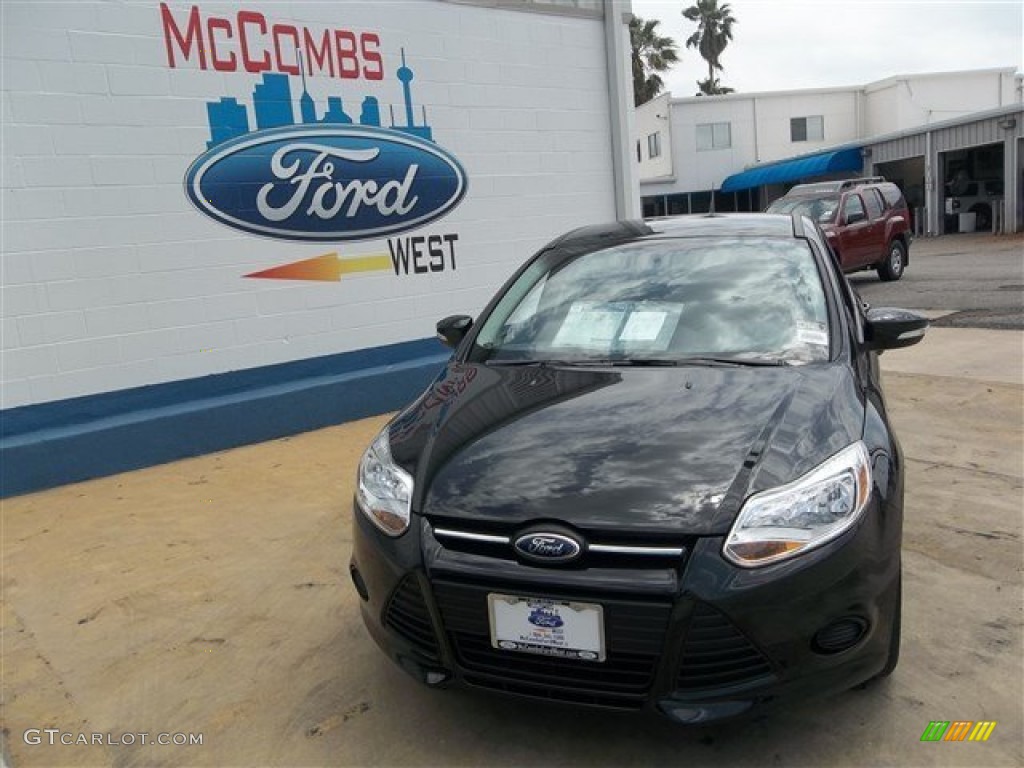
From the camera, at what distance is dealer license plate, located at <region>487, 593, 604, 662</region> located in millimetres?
2133

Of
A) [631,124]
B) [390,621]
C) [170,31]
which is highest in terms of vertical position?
[170,31]

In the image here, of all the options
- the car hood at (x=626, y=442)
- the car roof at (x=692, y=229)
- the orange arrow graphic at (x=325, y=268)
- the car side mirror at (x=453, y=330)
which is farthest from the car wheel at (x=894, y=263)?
the car hood at (x=626, y=442)

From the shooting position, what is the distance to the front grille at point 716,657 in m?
2.07

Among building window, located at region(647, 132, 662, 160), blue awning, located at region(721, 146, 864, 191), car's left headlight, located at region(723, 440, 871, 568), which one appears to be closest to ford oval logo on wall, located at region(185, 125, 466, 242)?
car's left headlight, located at region(723, 440, 871, 568)

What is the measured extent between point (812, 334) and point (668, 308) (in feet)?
1.90

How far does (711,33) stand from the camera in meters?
53.5

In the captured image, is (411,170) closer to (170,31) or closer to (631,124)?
(170,31)

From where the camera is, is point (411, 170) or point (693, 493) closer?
point (693, 493)

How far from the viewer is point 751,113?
35438 mm

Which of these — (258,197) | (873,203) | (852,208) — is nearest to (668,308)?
(258,197)

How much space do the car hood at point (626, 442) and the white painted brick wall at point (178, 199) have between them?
11.8 feet

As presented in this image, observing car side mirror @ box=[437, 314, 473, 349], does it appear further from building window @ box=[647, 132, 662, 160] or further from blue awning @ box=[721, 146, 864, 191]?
building window @ box=[647, 132, 662, 160]

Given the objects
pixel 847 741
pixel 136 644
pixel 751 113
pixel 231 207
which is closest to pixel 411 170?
pixel 231 207

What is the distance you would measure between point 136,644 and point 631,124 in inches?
267
